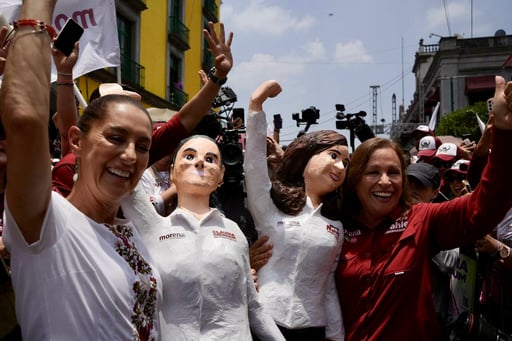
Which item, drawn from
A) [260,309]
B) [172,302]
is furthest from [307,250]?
[172,302]

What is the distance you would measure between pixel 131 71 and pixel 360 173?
43.5ft

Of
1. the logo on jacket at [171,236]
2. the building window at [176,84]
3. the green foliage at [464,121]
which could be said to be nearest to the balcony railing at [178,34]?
the building window at [176,84]

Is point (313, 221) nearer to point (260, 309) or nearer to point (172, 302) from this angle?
point (260, 309)

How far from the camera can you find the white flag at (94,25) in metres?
4.45

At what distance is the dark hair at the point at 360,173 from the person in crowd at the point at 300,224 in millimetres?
73

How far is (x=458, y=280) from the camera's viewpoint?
10.2 ft

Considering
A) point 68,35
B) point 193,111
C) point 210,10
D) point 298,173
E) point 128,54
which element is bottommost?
point 298,173

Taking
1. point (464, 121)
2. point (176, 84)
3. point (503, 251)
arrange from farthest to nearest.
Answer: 1. point (464, 121)
2. point (176, 84)
3. point (503, 251)

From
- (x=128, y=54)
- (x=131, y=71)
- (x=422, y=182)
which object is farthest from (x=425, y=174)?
(x=128, y=54)

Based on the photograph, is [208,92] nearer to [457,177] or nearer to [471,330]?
[471,330]

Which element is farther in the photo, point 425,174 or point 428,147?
point 428,147

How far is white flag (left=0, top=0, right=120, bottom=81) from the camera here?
445 cm

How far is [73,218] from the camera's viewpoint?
61.2 inches

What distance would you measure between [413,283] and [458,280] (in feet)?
2.74
